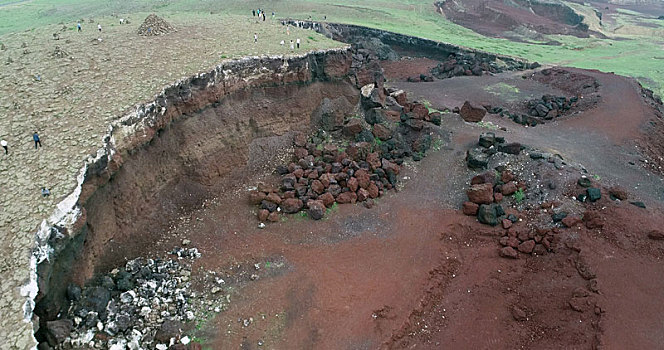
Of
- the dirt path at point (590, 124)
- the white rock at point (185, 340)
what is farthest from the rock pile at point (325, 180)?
the dirt path at point (590, 124)

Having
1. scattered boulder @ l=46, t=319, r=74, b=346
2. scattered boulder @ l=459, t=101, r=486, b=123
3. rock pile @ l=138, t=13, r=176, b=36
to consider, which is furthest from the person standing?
scattered boulder @ l=459, t=101, r=486, b=123

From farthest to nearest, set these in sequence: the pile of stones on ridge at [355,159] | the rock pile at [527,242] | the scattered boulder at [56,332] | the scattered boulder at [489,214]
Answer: the pile of stones on ridge at [355,159] < the scattered boulder at [489,214] < the rock pile at [527,242] < the scattered boulder at [56,332]

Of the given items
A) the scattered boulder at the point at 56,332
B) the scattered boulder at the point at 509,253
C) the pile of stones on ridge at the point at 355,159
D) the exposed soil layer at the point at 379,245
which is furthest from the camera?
the pile of stones on ridge at the point at 355,159

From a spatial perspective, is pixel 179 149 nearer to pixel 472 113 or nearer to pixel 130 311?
pixel 130 311

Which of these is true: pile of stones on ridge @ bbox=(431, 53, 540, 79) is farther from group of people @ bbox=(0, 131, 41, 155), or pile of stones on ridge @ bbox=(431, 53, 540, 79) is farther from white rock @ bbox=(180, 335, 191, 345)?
white rock @ bbox=(180, 335, 191, 345)

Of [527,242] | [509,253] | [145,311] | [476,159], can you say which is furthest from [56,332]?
[476,159]

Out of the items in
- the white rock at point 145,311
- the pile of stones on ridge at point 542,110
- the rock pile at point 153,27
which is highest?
the rock pile at point 153,27

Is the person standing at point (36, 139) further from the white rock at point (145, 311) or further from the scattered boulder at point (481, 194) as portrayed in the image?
the scattered boulder at point (481, 194)
